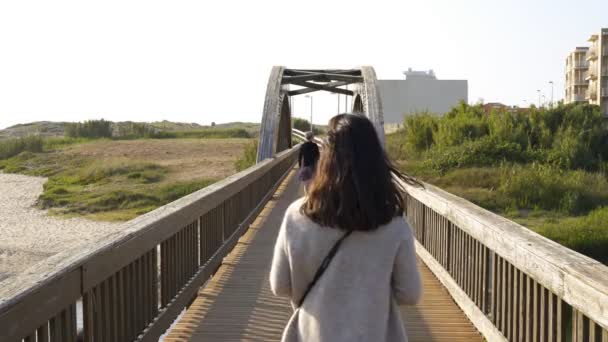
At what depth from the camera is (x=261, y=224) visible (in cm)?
1300

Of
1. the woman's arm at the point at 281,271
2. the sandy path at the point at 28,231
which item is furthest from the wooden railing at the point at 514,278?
the sandy path at the point at 28,231

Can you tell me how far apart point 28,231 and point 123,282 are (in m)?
31.9

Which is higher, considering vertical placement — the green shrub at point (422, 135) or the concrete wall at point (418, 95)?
the concrete wall at point (418, 95)

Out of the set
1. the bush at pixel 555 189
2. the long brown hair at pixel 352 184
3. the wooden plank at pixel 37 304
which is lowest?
the bush at pixel 555 189

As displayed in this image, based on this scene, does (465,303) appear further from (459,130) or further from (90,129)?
(90,129)

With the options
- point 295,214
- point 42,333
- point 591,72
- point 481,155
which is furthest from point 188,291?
point 591,72

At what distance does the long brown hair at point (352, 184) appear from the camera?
8.93 feet

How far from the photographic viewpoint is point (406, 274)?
2.84m

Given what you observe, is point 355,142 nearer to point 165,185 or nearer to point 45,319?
point 45,319

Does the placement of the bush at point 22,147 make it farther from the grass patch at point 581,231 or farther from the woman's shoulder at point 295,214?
the woman's shoulder at point 295,214

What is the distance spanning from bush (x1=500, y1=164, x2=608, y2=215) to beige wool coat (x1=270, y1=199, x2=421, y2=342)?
70.4ft

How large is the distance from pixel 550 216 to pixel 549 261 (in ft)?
63.8

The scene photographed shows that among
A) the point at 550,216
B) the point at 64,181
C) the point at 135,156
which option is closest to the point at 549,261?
the point at 550,216

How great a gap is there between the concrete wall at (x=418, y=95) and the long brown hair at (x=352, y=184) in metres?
88.5
